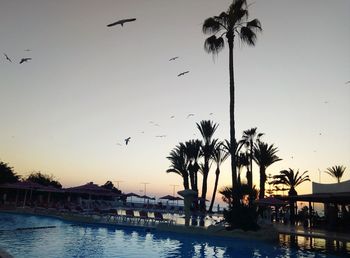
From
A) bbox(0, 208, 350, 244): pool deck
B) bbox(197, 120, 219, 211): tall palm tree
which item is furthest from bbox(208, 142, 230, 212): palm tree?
bbox(0, 208, 350, 244): pool deck

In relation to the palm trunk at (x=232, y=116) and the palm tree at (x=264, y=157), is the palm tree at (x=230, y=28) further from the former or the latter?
the palm tree at (x=264, y=157)

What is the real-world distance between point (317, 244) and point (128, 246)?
29.6 feet

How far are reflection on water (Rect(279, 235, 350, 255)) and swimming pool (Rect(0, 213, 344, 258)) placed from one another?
88 cm

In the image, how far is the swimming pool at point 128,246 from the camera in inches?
534

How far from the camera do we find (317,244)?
1773 cm

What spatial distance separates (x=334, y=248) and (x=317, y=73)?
9.11m

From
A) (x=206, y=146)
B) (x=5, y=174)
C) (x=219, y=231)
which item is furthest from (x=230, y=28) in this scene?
(x=5, y=174)

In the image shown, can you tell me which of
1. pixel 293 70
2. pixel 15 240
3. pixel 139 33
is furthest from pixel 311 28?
pixel 15 240

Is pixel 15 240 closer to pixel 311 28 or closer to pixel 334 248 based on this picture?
pixel 334 248

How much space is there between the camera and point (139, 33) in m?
19.7

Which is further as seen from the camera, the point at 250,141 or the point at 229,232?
the point at 250,141

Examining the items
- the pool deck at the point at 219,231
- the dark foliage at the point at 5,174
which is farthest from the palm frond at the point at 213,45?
the dark foliage at the point at 5,174

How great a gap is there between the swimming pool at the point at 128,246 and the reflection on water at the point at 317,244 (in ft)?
2.90

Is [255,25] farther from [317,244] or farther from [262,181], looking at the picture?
[262,181]
